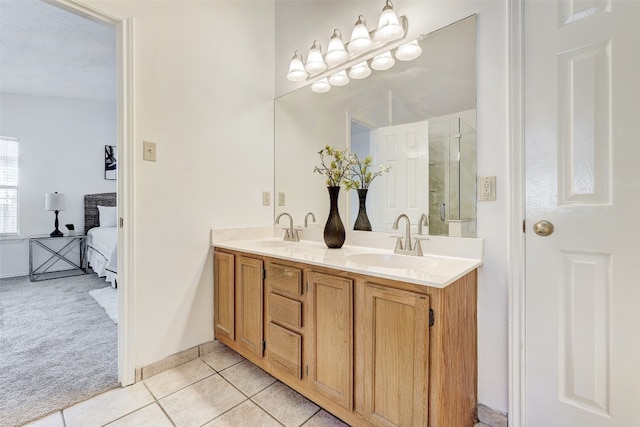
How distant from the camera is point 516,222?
4.09 feet

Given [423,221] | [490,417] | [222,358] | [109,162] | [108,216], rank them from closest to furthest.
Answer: [490,417] < [423,221] < [222,358] < [108,216] < [109,162]

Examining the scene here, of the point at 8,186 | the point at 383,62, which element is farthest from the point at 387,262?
the point at 8,186

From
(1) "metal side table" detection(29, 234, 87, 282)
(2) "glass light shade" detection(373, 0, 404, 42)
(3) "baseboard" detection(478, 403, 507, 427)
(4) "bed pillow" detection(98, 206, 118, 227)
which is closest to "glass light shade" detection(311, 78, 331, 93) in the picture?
(2) "glass light shade" detection(373, 0, 404, 42)

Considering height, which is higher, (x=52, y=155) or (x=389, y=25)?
(x=389, y=25)

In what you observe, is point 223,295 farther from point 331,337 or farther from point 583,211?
point 583,211

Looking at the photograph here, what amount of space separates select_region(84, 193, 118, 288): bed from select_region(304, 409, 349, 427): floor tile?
2933mm

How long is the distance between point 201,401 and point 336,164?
4.98ft

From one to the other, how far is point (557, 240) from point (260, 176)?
1.84 meters

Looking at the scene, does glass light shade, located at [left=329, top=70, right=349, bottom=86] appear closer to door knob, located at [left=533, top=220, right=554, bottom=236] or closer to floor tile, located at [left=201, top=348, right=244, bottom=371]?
door knob, located at [left=533, top=220, right=554, bottom=236]

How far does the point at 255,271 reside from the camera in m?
1.64

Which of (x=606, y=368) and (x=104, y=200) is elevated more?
(x=104, y=200)

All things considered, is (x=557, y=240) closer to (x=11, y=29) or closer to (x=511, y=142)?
(x=511, y=142)

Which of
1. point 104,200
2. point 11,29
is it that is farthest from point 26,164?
point 11,29

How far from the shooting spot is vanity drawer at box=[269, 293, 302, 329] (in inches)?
55.1
